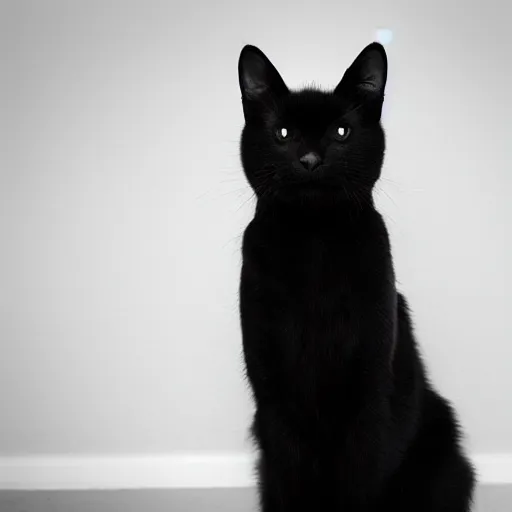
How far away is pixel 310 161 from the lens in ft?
4.00

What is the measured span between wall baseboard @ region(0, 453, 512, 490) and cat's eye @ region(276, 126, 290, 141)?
3.08ft

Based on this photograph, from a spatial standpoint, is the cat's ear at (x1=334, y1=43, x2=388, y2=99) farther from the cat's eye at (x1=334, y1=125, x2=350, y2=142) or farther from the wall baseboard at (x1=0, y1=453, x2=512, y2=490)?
the wall baseboard at (x1=0, y1=453, x2=512, y2=490)

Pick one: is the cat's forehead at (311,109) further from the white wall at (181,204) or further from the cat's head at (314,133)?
the white wall at (181,204)

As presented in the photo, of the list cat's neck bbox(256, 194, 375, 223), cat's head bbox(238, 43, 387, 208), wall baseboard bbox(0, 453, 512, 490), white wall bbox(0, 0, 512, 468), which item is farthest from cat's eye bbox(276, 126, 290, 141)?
wall baseboard bbox(0, 453, 512, 490)

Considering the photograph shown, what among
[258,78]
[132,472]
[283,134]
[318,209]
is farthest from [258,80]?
[132,472]

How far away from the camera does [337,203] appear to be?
1.28m

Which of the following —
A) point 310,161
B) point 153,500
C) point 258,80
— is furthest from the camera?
point 153,500

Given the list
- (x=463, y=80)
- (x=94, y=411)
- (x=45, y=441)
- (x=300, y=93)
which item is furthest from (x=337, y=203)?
(x=45, y=441)

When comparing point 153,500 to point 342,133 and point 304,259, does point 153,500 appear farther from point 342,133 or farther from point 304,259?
point 342,133

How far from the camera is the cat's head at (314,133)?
1.25 m

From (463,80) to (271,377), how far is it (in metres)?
0.98

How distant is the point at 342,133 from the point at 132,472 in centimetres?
111

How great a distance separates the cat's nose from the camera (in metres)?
1.22

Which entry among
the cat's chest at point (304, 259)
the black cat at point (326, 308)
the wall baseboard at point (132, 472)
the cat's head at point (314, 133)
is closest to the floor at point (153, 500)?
the wall baseboard at point (132, 472)
